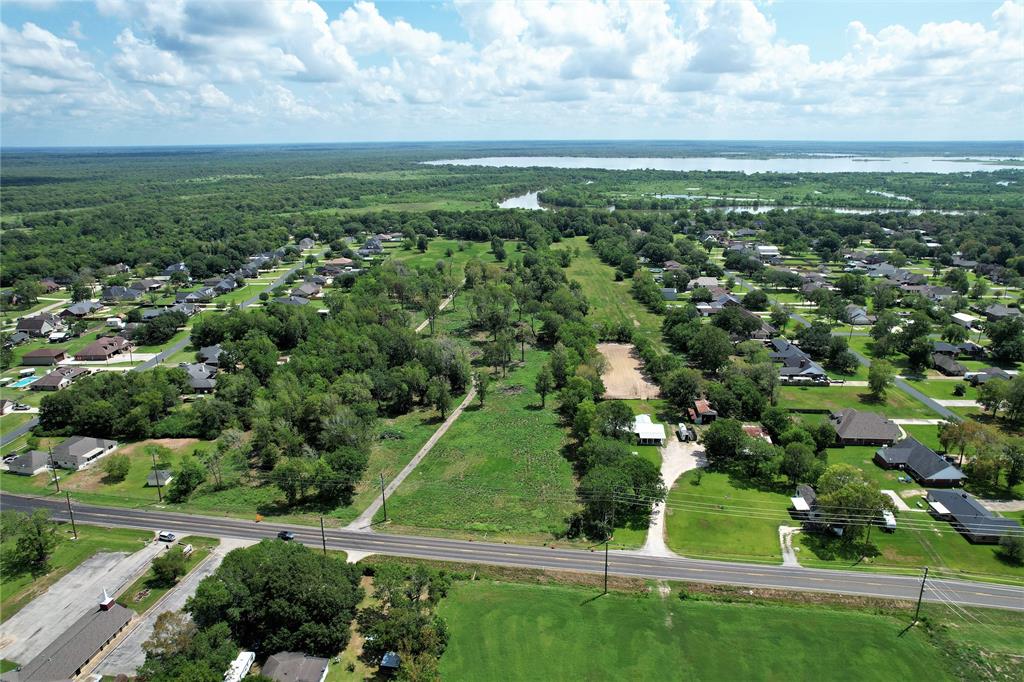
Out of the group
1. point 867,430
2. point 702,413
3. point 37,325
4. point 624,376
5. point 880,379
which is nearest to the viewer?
point 867,430

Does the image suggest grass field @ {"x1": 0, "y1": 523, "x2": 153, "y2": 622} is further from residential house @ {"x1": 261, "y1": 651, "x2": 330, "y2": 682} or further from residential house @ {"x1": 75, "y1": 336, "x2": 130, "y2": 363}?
residential house @ {"x1": 75, "y1": 336, "x2": 130, "y2": 363}

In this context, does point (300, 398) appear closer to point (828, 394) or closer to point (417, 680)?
point (417, 680)

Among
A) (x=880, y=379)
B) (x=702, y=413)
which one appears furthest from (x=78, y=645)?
(x=880, y=379)

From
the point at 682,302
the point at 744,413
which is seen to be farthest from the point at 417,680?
the point at 682,302

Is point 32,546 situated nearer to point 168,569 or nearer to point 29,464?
point 168,569

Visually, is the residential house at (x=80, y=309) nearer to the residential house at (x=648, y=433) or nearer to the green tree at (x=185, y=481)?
the green tree at (x=185, y=481)
